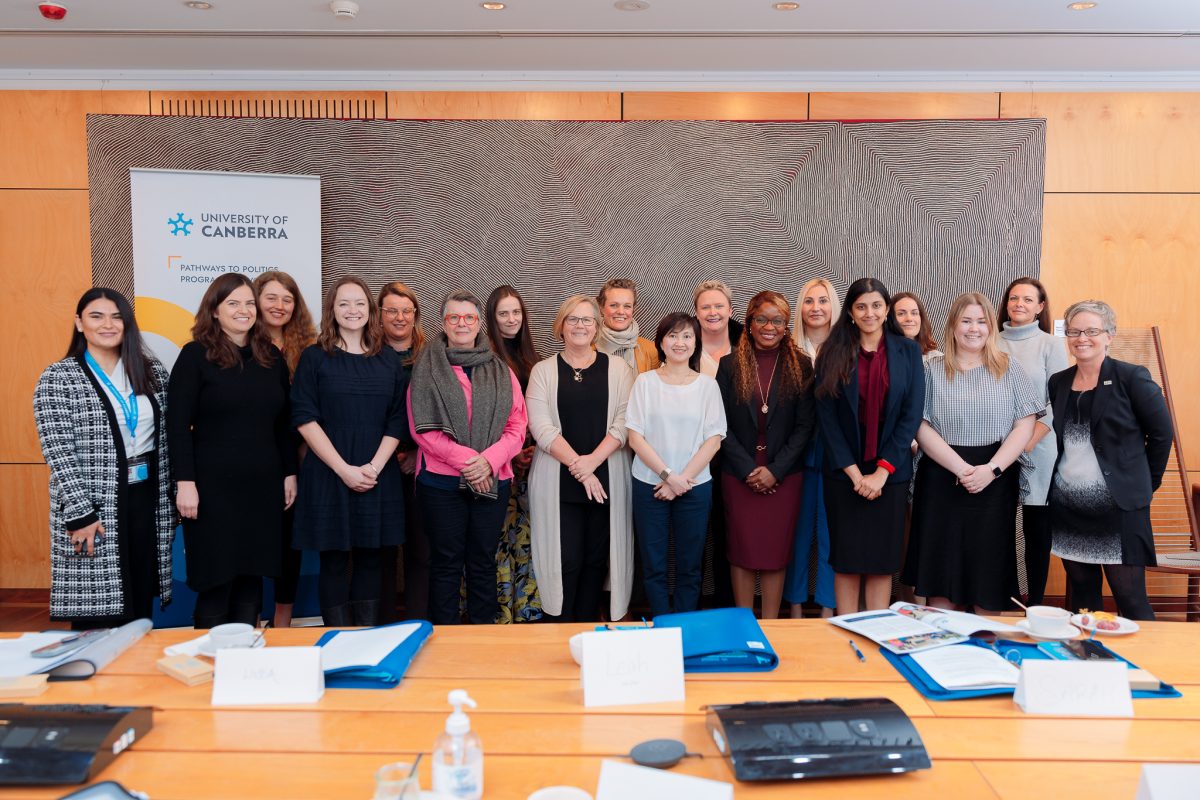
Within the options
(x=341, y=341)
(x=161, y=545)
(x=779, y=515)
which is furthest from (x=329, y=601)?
(x=779, y=515)

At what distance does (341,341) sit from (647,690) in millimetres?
2311

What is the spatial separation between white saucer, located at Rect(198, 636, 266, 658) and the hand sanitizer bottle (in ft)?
2.36

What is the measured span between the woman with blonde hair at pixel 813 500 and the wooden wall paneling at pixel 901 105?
1424 mm

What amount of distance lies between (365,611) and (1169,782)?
9.70 ft

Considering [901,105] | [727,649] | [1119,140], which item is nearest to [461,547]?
[727,649]

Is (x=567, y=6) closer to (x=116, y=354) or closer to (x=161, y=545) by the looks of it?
(x=116, y=354)

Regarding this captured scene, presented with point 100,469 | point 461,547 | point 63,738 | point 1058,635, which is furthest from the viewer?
point 461,547

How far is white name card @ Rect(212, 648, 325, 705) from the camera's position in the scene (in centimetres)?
157

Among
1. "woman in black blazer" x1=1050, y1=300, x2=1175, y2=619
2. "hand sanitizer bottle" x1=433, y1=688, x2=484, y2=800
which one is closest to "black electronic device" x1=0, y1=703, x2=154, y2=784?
"hand sanitizer bottle" x1=433, y1=688, x2=484, y2=800

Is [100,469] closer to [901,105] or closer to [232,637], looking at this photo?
[232,637]

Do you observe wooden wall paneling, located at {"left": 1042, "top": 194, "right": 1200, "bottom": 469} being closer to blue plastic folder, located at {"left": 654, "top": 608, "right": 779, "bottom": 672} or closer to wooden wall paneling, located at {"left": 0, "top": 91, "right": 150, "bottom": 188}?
blue plastic folder, located at {"left": 654, "top": 608, "right": 779, "bottom": 672}

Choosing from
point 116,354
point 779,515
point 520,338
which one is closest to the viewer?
point 116,354

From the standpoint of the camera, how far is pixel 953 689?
62.1 inches

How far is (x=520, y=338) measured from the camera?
396 cm
